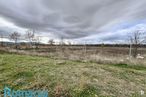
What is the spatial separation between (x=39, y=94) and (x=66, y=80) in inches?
52.5

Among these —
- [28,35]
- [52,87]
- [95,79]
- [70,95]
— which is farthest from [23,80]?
[28,35]

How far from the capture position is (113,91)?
4066mm

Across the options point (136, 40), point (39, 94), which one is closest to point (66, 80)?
point (39, 94)

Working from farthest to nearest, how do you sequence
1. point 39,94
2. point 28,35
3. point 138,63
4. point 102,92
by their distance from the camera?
point 28,35 < point 138,63 < point 102,92 < point 39,94

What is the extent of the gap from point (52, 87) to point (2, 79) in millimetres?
2009

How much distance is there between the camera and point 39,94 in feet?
11.6

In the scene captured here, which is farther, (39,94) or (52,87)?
(52,87)

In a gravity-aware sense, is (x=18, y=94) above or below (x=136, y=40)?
below

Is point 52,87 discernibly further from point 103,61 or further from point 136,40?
point 136,40

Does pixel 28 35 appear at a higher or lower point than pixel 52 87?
higher

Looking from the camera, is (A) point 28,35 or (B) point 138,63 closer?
(B) point 138,63

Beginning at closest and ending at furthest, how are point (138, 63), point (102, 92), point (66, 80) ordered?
1. point (102, 92)
2. point (66, 80)
3. point (138, 63)

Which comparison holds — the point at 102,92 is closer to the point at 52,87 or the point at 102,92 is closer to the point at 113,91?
the point at 113,91

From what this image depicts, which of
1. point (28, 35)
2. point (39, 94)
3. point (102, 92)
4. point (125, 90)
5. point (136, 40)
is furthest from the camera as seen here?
point (28, 35)
